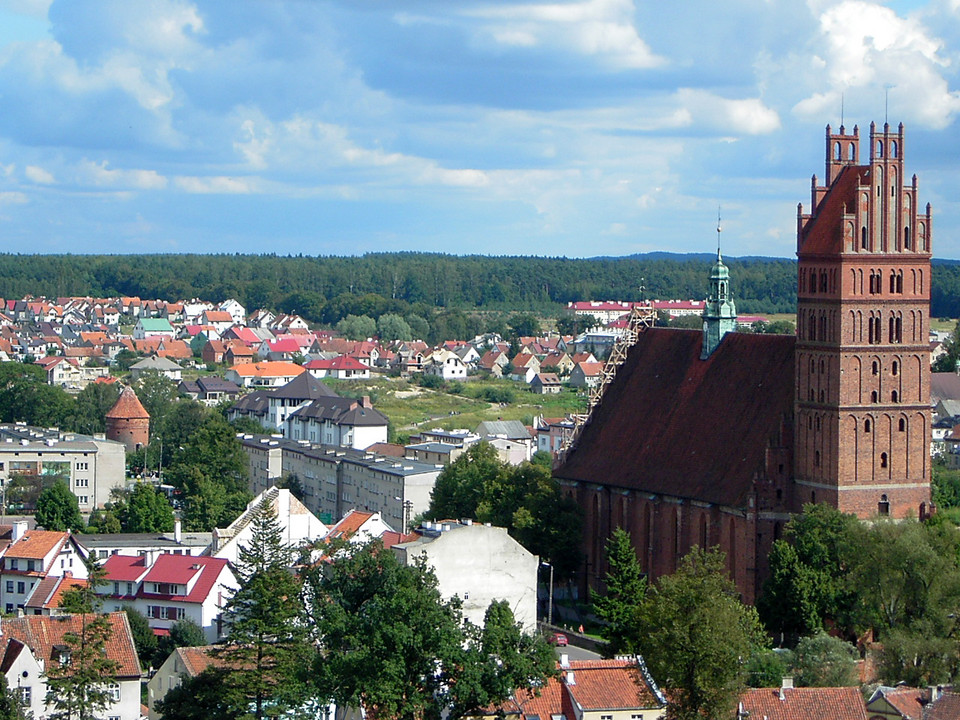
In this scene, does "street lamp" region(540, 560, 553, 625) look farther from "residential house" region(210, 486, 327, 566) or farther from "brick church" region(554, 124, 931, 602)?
"residential house" region(210, 486, 327, 566)

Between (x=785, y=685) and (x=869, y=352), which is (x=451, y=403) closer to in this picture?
(x=869, y=352)

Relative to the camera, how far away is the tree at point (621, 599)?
205ft

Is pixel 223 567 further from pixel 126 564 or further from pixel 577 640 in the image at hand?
pixel 577 640

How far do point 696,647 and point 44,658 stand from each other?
17508mm

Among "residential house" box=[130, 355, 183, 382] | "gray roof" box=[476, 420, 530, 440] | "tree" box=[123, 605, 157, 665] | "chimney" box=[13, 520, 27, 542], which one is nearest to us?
"tree" box=[123, 605, 157, 665]

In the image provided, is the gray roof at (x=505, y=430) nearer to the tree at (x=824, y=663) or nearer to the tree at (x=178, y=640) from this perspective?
the tree at (x=178, y=640)

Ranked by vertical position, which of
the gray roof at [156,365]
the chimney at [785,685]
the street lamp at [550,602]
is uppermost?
the gray roof at [156,365]

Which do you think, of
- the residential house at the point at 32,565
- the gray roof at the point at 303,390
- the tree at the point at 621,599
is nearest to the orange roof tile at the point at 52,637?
the tree at the point at 621,599

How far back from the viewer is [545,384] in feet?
602

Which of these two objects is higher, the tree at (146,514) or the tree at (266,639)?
the tree at (266,639)

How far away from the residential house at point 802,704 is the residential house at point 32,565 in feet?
108

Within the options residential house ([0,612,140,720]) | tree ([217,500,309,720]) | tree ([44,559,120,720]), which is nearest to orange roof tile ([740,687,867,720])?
tree ([217,500,309,720])

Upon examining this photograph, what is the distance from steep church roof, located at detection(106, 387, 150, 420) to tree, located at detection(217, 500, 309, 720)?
81.8 metres

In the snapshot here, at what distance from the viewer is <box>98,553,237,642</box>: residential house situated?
7119 cm
